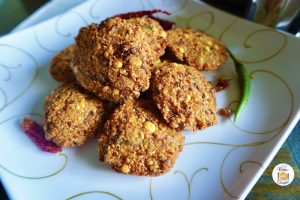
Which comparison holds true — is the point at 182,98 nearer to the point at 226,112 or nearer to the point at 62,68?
the point at 226,112

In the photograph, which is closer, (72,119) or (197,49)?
(72,119)

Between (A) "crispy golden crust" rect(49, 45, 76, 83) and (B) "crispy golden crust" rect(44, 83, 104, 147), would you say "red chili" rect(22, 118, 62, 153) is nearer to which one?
(B) "crispy golden crust" rect(44, 83, 104, 147)

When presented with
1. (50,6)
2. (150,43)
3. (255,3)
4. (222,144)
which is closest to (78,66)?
(150,43)

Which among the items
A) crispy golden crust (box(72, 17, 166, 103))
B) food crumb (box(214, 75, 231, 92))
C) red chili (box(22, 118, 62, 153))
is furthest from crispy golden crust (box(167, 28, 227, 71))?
red chili (box(22, 118, 62, 153))

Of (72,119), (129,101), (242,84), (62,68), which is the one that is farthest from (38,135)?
(242,84)

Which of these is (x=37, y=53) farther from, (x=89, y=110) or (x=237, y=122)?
(x=237, y=122)
